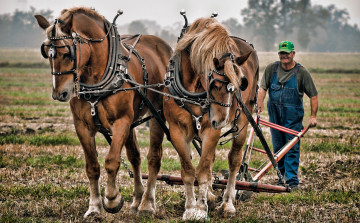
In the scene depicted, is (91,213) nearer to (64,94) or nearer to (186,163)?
(186,163)

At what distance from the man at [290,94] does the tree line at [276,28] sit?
5322cm

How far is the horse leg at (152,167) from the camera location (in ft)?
18.2

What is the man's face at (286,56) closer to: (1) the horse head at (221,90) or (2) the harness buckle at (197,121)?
(1) the horse head at (221,90)

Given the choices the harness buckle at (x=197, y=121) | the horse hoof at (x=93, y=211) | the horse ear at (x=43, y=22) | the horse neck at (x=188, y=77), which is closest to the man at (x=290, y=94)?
the horse neck at (x=188, y=77)

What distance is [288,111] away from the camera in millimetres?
6859

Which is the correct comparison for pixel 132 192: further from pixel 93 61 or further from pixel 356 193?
pixel 356 193

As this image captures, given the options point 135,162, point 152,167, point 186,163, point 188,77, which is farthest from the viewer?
point 135,162

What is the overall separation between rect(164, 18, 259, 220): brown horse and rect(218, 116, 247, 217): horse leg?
2 cm

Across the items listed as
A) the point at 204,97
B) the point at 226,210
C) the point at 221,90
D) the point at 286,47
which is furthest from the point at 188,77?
the point at 286,47

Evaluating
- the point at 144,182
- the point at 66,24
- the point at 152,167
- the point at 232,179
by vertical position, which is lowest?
the point at 144,182

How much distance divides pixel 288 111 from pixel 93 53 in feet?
11.0

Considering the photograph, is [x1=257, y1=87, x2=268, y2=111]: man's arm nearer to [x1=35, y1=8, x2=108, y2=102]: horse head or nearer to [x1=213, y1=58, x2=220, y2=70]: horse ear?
[x1=213, y1=58, x2=220, y2=70]: horse ear

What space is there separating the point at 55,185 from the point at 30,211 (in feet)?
4.05

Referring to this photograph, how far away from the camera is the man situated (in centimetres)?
674
